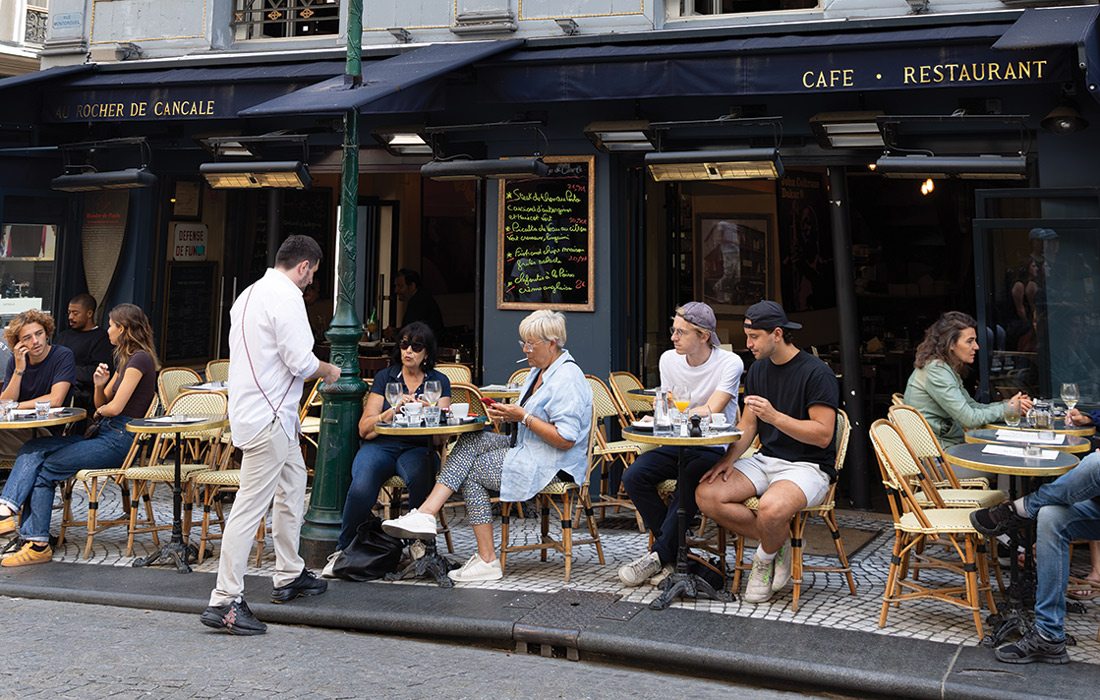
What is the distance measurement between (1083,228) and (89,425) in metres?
7.16

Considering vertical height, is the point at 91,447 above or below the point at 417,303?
below

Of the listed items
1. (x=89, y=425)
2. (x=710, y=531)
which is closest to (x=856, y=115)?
(x=710, y=531)

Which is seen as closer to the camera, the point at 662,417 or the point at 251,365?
the point at 251,365

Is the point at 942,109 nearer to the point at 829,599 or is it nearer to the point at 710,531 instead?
the point at 710,531

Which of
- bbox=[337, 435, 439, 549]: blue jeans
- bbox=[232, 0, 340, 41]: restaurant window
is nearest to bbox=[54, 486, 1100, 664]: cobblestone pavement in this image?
bbox=[337, 435, 439, 549]: blue jeans

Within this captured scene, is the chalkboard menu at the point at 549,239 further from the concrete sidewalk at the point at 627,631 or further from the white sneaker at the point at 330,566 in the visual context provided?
the concrete sidewalk at the point at 627,631

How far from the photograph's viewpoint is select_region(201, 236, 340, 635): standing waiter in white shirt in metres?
5.51

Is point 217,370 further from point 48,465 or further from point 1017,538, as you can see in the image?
point 1017,538

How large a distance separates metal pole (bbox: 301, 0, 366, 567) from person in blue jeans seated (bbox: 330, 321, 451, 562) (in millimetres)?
98

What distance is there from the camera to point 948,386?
6.57m

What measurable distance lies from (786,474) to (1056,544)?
4.59 ft

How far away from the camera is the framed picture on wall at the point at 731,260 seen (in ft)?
34.6

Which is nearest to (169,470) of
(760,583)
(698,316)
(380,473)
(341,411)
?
(341,411)

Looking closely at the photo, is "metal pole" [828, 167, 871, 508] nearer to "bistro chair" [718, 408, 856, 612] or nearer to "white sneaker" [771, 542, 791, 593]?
"bistro chair" [718, 408, 856, 612]
